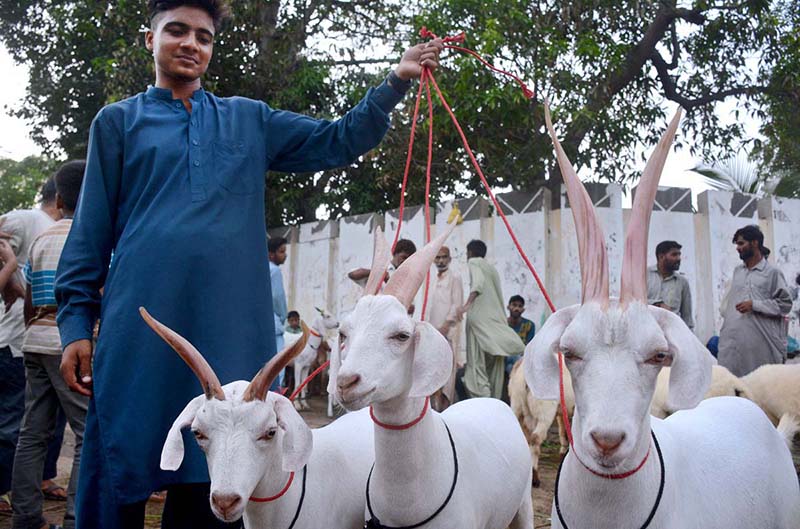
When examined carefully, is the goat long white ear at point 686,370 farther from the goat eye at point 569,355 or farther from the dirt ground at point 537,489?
the dirt ground at point 537,489

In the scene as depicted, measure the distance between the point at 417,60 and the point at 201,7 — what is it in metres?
0.81

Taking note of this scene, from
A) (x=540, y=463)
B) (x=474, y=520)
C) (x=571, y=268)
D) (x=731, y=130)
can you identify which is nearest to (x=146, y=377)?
(x=474, y=520)

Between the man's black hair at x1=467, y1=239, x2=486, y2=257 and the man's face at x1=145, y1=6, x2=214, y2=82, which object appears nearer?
the man's face at x1=145, y1=6, x2=214, y2=82

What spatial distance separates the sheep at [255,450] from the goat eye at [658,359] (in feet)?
3.34

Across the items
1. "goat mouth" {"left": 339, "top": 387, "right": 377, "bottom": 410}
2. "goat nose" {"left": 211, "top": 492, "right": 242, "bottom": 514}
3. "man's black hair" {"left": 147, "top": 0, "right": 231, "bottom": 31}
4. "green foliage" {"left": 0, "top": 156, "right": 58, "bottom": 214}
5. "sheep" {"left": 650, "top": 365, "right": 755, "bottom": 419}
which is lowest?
"sheep" {"left": 650, "top": 365, "right": 755, "bottom": 419}

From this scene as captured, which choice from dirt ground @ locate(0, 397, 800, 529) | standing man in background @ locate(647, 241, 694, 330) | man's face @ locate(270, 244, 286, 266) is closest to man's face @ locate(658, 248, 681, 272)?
standing man in background @ locate(647, 241, 694, 330)

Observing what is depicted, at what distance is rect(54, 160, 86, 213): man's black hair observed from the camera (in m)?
4.24

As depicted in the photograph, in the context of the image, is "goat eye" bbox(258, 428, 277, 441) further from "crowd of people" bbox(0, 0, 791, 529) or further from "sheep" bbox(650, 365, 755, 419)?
"sheep" bbox(650, 365, 755, 419)

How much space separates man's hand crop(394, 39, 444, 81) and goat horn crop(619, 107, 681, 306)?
95 centimetres

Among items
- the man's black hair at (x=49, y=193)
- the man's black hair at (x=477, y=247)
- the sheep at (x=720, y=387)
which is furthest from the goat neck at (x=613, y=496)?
the man's black hair at (x=477, y=247)

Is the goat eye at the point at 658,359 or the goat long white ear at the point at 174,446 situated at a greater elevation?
the goat eye at the point at 658,359

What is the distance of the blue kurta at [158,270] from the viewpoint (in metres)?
2.42

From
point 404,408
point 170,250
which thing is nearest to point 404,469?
point 404,408

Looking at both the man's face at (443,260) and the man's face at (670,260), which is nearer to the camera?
the man's face at (670,260)
